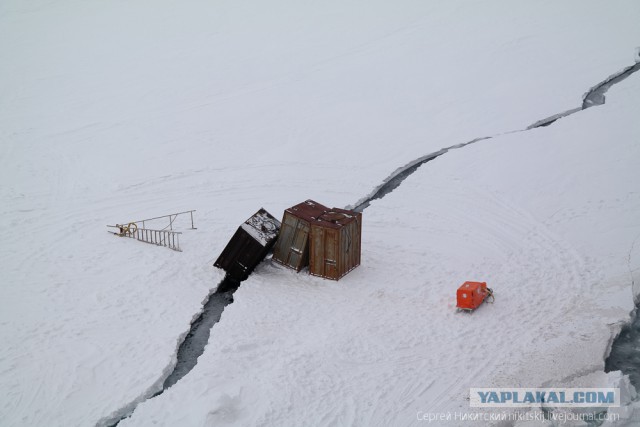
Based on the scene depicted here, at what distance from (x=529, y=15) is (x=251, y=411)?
35.1 meters

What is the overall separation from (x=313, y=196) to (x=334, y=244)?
19.3ft

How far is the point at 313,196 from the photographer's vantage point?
23.0 metres

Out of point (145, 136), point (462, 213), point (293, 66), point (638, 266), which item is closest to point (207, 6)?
point (293, 66)

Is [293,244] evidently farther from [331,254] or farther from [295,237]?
[331,254]

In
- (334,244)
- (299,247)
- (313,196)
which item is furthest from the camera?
(313,196)

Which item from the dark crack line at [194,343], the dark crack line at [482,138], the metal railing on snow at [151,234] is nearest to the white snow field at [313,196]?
the dark crack line at [194,343]

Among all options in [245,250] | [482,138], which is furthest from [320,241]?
[482,138]

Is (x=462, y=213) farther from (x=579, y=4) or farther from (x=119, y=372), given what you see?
(x=579, y=4)

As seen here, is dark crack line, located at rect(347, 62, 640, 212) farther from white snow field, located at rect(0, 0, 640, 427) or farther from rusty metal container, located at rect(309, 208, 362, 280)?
rusty metal container, located at rect(309, 208, 362, 280)

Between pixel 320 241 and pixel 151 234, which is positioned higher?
pixel 320 241

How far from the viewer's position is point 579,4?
137 ft

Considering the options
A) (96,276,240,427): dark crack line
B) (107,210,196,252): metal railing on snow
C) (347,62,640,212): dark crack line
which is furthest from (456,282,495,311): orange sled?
(107,210,196,252): metal railing on snow

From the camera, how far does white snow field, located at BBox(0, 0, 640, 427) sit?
535 inches

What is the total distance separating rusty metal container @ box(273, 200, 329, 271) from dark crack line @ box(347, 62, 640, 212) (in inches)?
172
